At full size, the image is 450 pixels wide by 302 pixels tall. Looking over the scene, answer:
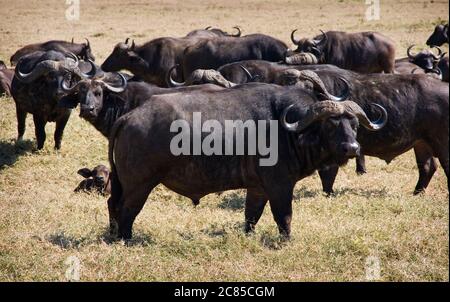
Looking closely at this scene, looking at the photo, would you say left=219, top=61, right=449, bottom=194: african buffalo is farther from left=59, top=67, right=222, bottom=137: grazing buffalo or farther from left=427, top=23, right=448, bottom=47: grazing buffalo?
left=427, top=23, right=448, bottom=47: grazing buffalo

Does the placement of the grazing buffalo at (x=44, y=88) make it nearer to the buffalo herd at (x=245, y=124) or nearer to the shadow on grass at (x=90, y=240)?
the buffalo herd at (x=245, y=124)

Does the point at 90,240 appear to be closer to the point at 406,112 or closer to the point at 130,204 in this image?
the point at 130,204

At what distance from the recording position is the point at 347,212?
7.63 m

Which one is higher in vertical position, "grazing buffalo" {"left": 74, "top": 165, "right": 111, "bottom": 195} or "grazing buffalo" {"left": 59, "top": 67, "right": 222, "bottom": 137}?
"grazing buffalo" {"left": 59, "top": 67, "right": 222, "bottom": 137}

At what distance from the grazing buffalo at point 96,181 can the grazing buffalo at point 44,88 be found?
1866 mm

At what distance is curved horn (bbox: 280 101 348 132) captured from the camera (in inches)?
244

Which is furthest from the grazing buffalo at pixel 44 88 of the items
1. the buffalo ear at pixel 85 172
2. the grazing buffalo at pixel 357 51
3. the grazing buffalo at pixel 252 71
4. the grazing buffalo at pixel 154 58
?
the grazing buffalo at pixel 357 51

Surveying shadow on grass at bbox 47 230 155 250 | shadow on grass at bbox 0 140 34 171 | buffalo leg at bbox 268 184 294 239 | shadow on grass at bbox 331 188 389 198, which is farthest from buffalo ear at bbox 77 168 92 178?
buffalo leg at bbox 268 184 294 239

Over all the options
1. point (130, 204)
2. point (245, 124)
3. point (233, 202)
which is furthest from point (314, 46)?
point (130, 204)

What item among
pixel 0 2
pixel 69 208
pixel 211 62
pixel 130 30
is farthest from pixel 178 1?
pixel 69 208

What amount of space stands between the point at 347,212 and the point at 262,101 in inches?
70.3

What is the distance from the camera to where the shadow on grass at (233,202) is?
27.0 ft

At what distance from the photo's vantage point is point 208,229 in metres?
7.09

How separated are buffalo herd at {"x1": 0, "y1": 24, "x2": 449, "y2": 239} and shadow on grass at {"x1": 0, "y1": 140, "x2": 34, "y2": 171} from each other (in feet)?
0.82
